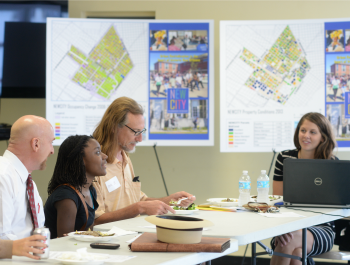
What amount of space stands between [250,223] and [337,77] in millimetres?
2504

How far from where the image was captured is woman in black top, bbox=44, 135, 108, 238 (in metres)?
1.95

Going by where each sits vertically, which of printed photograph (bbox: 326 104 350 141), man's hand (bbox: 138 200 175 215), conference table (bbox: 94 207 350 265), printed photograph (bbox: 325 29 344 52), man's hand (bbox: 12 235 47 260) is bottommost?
conference table (bbox: 94 207 350 265)

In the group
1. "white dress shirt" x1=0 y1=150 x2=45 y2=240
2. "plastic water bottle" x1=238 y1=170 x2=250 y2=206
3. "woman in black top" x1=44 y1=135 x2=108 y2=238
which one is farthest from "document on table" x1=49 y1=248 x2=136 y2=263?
"plastic water bottle" x1=238 y1=170 x2=250 y2=206

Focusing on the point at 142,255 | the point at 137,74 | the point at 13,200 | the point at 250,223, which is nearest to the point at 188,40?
the point at 137,74

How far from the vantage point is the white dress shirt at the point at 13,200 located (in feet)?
4.96

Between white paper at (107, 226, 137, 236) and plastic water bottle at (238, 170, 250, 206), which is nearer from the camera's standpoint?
white paper at (107, 226, 137, 236)

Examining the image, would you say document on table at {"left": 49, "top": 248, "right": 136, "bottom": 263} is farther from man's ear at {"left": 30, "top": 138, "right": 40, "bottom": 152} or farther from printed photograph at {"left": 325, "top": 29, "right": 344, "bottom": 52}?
printed photograph at {"left": 325, "top": 29, "right": 344, "bottom": 52}

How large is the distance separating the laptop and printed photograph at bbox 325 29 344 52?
1855 mm

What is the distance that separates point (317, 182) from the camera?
2506 mm

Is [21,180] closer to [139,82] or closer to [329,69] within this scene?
[139,82]

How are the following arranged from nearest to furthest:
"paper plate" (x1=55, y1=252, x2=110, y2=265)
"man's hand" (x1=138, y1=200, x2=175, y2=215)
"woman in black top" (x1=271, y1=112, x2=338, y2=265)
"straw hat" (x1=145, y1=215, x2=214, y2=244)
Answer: "paper plate" (x1=55, y1=252, x2=110, y2=265), "straw hat" (x1=145, y1=215, x2=214, y2=244), "man's hand" (x1=138, y1=200, x2=175, y2=215), "woman in black top" (x1=271, y1=112, x2=338, y2=265)

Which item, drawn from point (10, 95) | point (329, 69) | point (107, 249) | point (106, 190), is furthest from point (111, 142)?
point (329, 69)

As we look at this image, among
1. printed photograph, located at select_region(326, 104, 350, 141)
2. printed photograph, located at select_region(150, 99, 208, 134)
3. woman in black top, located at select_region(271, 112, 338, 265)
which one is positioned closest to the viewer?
woman in black top, located at select_region(271, 112, 338, 265)

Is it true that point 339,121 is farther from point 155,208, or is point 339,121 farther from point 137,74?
point 155,208
